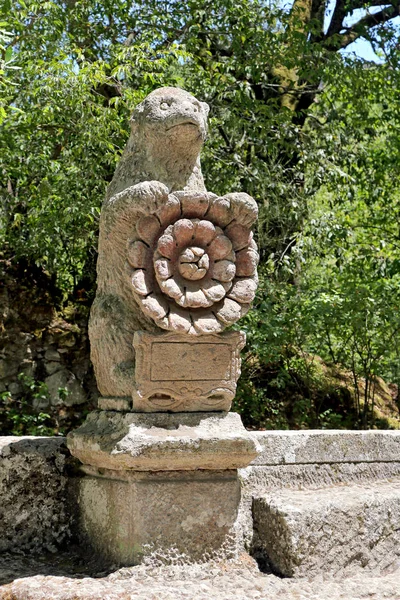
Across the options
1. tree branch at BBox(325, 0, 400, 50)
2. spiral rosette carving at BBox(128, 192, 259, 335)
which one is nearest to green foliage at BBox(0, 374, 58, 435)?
spiral rosette carving at BBox(128, 192, 259, 335)

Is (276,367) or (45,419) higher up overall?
(276,367)

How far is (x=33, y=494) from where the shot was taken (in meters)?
3.67

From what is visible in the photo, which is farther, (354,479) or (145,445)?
(354,479)

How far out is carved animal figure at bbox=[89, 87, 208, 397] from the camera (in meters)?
3.34

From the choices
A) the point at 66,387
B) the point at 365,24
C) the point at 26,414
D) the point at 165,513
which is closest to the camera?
the point at 165,513

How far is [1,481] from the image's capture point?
142 inches

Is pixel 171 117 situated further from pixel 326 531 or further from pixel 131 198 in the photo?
pixel 326 531

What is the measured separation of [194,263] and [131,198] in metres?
0.39

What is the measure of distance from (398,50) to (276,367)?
3654 mm

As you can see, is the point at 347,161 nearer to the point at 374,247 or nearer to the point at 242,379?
the point at 374,247

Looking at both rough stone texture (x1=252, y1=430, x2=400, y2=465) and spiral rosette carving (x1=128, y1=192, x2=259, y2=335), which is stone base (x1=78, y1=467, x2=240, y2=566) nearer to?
rough stone texture (x1=252, y1=430, x2=400, y2=465)

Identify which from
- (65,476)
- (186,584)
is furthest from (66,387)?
(186,584)

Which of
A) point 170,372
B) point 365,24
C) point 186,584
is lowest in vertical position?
point 186,584

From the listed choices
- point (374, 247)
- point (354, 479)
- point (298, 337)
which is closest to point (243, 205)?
point (354, 479)
